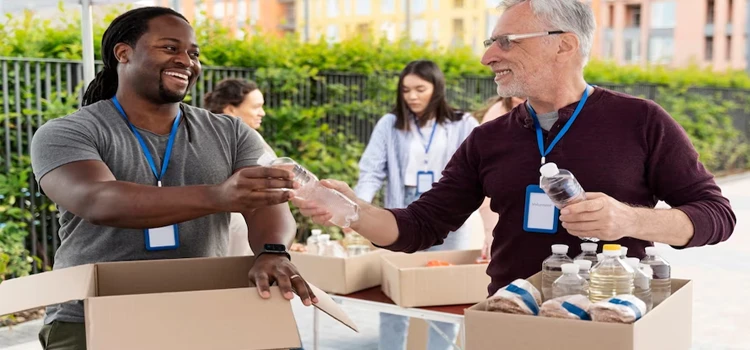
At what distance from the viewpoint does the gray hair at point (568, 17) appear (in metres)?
2.42

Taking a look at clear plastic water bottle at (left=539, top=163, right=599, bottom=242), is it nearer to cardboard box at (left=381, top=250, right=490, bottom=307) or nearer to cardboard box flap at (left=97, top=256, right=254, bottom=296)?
cardboard box flap at (left=97, top=256, right=254, bottom=296)

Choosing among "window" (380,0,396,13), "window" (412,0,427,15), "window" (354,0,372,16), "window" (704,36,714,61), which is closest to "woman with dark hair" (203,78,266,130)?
"window" (412,0,427,15)

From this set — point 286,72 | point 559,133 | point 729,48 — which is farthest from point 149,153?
point 729,48

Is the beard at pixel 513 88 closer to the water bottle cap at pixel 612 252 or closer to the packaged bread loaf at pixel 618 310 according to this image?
the water bottle cap at pixel 612 252

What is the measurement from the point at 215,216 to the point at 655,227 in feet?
3.70

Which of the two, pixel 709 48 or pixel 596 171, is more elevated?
pixel 709 48

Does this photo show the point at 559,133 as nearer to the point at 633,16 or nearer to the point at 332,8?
the point at 332,8

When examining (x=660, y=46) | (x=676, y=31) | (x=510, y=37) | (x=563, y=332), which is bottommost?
(x=563, y=332)

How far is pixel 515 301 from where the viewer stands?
1812mm

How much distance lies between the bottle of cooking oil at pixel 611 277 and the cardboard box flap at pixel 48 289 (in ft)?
3.69

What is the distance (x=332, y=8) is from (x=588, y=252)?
140 ft

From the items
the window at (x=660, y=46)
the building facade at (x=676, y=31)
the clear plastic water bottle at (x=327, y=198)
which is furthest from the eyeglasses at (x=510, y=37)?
the window at (x=660, y=46)

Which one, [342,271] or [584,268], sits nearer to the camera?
[584,268]

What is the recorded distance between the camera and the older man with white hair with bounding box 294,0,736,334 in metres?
2.25
